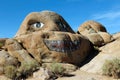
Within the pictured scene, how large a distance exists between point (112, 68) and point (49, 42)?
6102 millimetres

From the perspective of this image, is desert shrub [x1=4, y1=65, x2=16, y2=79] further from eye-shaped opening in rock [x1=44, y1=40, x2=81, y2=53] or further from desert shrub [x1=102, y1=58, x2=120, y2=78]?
desert shrub [x1=102, y1=58, x2=120, y2=78]

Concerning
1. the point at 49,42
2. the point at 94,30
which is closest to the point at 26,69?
the point at 49,42

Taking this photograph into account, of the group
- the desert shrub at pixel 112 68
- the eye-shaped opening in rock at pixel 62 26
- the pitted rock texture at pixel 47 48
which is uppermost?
the eye-shaped opening in rock at pixel 62 26

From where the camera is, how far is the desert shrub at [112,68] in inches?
802

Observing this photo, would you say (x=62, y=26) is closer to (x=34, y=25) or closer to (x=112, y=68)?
(x=34, y=25)

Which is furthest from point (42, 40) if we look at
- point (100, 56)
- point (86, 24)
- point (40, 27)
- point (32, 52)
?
point (86, 24)

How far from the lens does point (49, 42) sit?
2398cm

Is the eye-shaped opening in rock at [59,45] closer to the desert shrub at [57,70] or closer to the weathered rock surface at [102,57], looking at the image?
the weathered rock surface at [102,57]

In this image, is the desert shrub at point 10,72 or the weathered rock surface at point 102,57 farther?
the weathered rock surface at point 102,57

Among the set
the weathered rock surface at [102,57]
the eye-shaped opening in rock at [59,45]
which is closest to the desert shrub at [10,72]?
the eye-shaped opening in rock at [59,45]

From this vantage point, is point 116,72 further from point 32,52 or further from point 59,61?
point 32,52

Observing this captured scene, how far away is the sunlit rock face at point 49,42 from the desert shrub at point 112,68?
4.42 m

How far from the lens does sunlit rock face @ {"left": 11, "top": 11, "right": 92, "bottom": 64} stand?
23.8 meters

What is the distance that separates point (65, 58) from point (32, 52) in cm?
284
